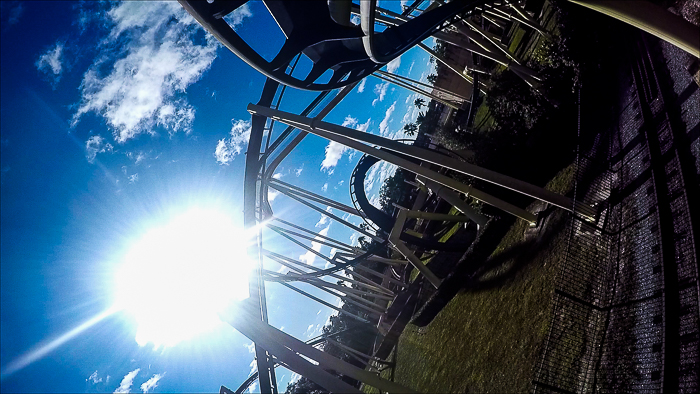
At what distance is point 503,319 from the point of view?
9.64m

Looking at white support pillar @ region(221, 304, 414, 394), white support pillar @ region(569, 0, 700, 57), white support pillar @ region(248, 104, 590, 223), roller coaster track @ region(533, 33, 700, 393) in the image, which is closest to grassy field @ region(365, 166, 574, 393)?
white support pillar @ region(248, 104, 590, 223)

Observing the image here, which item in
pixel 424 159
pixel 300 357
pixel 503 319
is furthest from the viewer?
pixel 503 319

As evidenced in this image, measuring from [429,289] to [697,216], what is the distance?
38.9 feet

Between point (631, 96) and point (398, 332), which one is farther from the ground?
point (631, 96)

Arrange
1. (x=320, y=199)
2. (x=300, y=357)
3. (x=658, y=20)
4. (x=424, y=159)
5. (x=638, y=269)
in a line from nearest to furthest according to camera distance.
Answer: (x=658, y=20), (x=638, y=269), (x=300, y=357), (x=424, y=159), (x=320, y=199)

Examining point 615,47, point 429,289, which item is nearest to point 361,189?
point 429,289

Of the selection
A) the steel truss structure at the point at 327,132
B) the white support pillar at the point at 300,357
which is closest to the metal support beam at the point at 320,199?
the steel truss structure at the point at 327,132

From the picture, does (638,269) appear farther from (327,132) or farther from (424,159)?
Result: (327,132)

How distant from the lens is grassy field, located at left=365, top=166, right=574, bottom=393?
8219 millimetres

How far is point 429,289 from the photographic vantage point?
17109mm

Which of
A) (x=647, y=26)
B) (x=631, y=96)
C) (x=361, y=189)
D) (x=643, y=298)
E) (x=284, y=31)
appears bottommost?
(x=643, y=298)

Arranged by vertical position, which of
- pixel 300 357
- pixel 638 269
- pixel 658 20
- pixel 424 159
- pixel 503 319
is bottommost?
pixel 300 357

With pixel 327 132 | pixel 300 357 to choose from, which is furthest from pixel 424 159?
pixel 300 357

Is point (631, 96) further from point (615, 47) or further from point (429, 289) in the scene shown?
point (429, 289)
